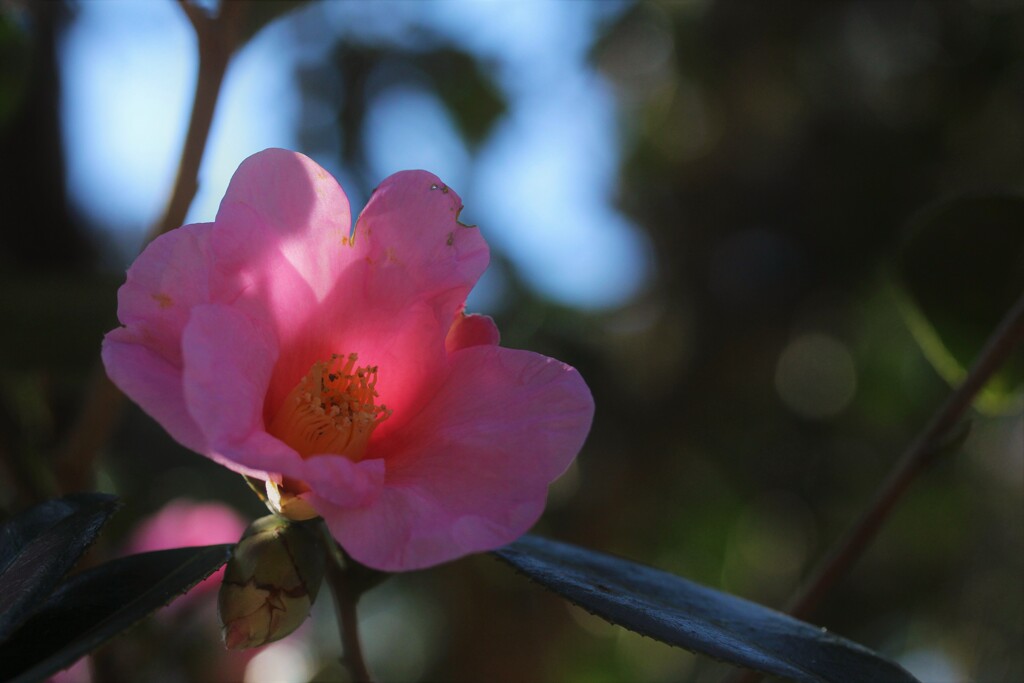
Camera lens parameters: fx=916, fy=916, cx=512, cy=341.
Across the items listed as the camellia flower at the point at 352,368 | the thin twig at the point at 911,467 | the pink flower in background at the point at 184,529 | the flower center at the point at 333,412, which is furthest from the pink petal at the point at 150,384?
the pink flower in background at the point at 184,529

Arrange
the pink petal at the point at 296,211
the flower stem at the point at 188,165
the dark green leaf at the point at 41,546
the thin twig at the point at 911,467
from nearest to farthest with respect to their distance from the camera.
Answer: the dark green leaf at the point at 41,546
the pink petal at the point at 296,211
the thin twig at the point at 911,467
the flower stem at the point at 188,165

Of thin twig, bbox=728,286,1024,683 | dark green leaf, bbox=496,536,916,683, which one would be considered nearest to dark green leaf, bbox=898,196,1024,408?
thin twig, bbox=728,286,1024,683

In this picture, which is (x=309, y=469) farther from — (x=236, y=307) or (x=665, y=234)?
(x=665, y=234)

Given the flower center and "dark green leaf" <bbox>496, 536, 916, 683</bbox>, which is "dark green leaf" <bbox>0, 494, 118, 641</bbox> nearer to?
the flower center

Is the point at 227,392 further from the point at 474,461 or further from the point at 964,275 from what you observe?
the point at 964,275

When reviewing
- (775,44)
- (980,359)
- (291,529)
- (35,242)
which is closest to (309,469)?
(291,529)

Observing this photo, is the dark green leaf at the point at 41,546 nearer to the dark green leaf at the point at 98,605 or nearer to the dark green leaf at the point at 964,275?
the dark green leaf at the point at 98,605
